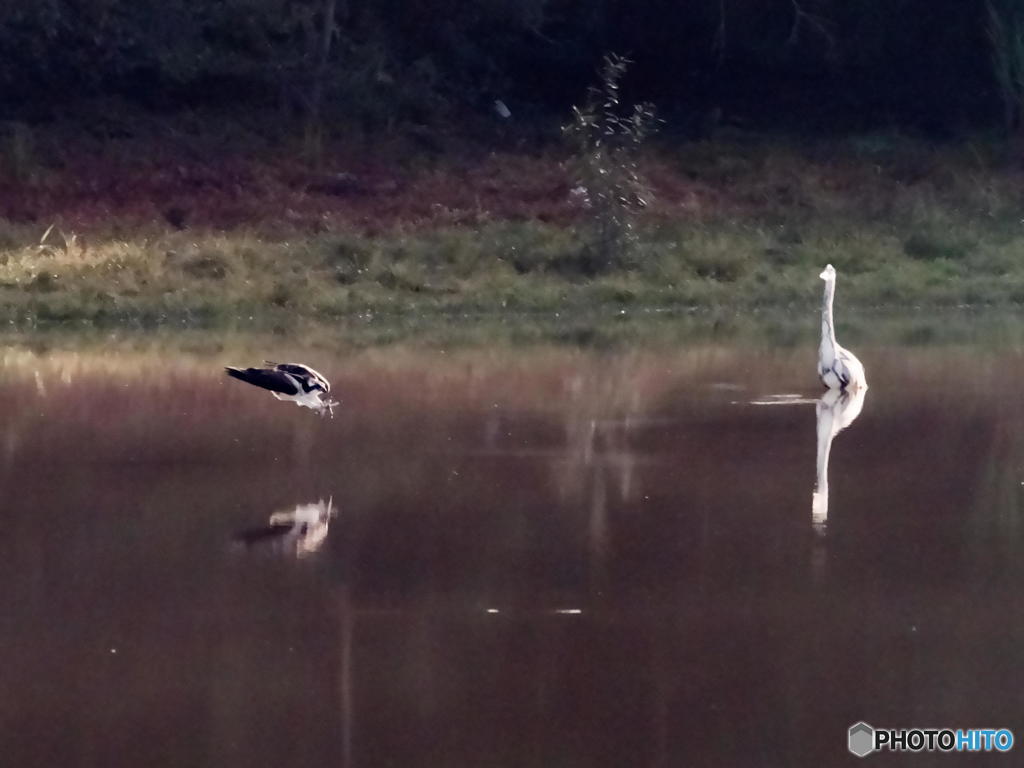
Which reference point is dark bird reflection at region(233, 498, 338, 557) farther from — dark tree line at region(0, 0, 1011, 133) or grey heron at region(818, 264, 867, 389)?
dark tree line at region(0, 0, 1011, 133)

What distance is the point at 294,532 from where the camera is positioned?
8.31 m

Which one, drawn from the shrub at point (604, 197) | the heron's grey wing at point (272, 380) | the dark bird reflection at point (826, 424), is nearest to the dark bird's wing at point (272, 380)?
the heron's grey wing at point (272, 380)

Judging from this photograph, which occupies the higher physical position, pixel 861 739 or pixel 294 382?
pixel 861 739

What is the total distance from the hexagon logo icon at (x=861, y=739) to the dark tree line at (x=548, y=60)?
74.8 ft

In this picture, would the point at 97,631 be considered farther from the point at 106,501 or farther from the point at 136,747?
the point at 106,501

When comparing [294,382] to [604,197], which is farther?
[604,197]

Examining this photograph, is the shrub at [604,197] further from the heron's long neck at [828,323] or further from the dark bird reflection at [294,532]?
the dark bird reflection at [294,532]

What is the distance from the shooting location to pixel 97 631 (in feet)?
21.9

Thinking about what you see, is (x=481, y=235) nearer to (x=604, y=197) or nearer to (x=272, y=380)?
(x=604, y=197)

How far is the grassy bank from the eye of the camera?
1994 cm

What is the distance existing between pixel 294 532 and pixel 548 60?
2388 centimetres

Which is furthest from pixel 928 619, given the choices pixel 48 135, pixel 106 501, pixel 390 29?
pixel 390 29

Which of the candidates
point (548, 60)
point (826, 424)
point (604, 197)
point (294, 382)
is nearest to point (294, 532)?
point (294, 382)

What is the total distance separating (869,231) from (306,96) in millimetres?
9505
